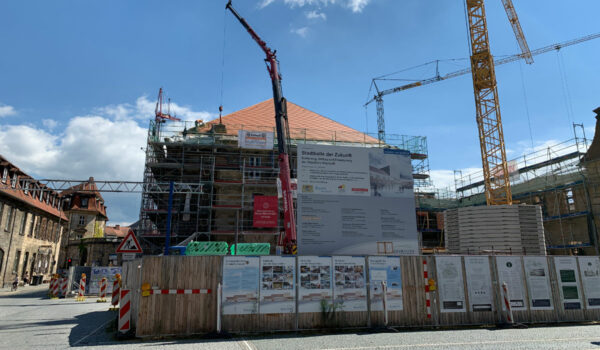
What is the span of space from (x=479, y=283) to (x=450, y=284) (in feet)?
2.83

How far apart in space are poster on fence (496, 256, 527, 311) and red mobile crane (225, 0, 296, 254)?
29.9 feet

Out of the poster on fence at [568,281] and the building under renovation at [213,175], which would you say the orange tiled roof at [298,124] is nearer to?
the building under renovation at [213,175]

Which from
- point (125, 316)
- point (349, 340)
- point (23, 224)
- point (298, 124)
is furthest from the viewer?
point (298, 124)

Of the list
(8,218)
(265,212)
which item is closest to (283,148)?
(265,212)

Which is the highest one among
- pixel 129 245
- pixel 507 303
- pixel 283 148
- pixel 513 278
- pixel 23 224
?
pixel 283 148

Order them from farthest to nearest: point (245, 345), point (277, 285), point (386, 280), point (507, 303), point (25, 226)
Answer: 1. point (25, 226)
2. point (507, 303)
3. point (386, 280)
4. point (277, 285)
5. point (245, 345)

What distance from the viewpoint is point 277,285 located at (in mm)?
9984

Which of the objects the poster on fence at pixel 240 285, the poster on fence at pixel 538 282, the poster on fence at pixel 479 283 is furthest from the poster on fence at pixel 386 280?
the poster on fence at pixel 538 282

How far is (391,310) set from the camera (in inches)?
410

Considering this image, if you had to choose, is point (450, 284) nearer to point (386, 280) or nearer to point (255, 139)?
point (386, 280)

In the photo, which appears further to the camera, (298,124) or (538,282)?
(298,124)

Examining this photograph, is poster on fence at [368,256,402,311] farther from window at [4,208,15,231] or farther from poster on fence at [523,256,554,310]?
window at [4,208,15,231]

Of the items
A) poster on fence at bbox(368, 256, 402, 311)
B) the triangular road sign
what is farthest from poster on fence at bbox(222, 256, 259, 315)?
the triangular road sign

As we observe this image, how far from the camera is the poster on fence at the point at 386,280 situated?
10453mm
